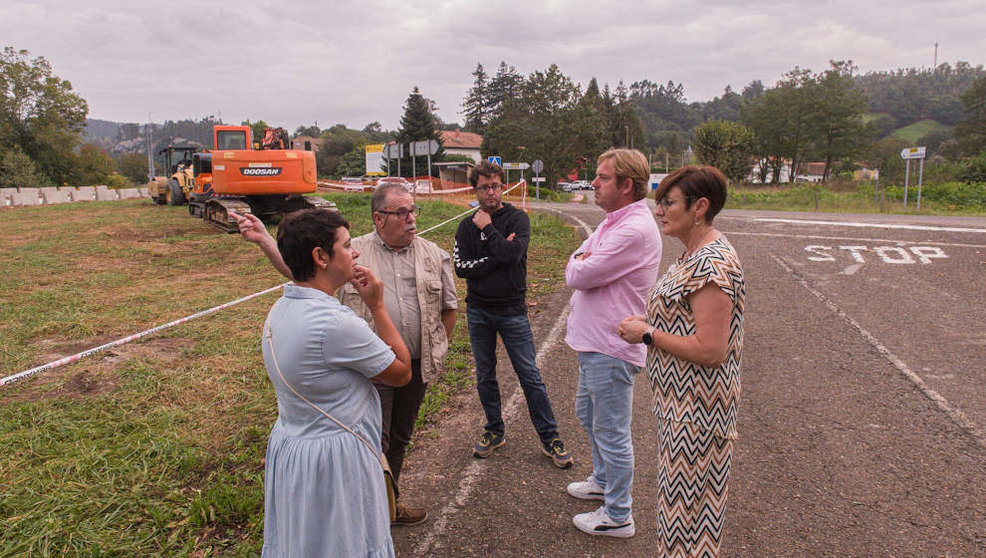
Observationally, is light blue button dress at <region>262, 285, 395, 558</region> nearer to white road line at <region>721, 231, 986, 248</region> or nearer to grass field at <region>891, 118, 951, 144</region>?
white road line at <region>721, 231, 986, 248</region>

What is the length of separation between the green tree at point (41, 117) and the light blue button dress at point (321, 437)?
59336 mm

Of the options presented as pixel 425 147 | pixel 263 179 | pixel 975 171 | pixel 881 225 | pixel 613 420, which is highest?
pixel 425 147

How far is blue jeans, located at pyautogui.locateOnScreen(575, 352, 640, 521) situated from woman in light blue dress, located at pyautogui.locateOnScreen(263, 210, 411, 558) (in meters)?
1.36

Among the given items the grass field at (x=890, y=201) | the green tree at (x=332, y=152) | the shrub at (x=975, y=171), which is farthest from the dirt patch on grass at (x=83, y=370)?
the green tree at (x=332, y=152)

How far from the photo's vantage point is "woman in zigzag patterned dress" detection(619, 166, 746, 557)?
2.26m

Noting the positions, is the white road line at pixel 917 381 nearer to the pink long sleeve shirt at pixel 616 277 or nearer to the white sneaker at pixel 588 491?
the white sneaker at pixel 588 491

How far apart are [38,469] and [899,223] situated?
19936 mm

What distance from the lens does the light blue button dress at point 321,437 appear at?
1968 mm

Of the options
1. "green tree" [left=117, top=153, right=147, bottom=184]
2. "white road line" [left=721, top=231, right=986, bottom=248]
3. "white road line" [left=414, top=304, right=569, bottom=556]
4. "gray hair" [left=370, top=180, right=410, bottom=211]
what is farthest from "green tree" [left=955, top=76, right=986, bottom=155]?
"green tree" [left=117, top=153, right=147, bottom=184]

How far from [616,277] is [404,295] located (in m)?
1.12

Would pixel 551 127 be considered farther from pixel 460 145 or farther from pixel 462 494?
pixel 462 494

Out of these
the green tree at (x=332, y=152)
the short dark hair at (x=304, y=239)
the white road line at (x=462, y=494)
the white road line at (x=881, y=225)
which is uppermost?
the green tree at (x=332, y=152)

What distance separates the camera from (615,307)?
3.15 m

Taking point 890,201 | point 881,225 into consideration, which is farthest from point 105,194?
point 890,201
